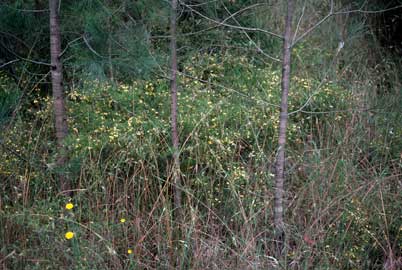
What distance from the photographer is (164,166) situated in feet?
14.8

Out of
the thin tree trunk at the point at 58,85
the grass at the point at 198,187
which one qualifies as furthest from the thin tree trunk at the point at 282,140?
the thin tree trunk at the point at 58,85

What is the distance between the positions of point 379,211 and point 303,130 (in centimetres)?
142

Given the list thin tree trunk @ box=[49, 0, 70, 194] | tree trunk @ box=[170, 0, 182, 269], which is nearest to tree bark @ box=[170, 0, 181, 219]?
tree trunk @ box=[170, 0, 182, 269]

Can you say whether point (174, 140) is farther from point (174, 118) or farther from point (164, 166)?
point (164, 166)

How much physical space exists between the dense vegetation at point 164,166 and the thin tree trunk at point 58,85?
0.23 feet

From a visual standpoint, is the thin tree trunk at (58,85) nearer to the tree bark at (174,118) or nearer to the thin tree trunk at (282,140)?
the tree bark at (174,118)

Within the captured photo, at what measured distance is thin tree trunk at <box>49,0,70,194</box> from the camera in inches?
158

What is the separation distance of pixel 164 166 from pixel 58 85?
3.39 ft

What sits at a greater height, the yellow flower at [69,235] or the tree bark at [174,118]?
the tree bark at [174,118]

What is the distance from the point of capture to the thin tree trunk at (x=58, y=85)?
4016 millimetres

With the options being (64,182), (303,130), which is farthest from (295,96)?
(64,182)

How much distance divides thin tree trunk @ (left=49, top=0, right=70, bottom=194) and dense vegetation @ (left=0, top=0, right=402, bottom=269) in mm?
69

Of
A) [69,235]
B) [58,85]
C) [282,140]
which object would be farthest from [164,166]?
[69,235]

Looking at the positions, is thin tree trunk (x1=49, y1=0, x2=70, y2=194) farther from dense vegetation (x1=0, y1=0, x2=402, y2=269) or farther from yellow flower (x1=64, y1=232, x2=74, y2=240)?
yellow flower (x1=64, y1=232, x2=74, y2=240)
